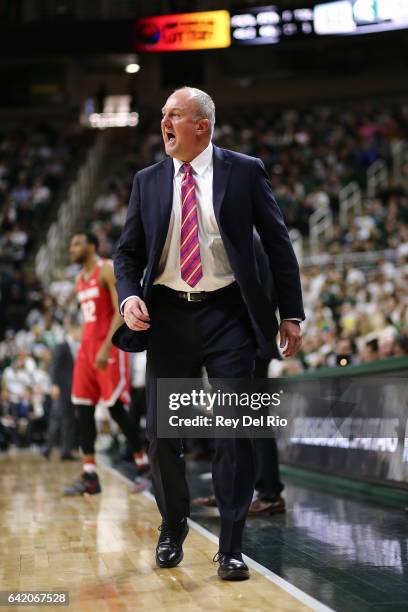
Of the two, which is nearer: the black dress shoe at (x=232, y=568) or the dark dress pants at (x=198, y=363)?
the black dress shoe at (x=232, y=568)

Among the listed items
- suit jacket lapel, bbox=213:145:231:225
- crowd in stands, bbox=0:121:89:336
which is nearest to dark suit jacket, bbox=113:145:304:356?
suit jacket lapel, bbox=213:145:231:225

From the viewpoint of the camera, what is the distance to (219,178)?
4.14 m

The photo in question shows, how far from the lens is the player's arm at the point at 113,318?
7.08 m

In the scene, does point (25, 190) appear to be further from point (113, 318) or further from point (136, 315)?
point (136, 315)

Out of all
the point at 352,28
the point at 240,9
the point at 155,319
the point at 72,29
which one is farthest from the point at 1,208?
the point at 155,319

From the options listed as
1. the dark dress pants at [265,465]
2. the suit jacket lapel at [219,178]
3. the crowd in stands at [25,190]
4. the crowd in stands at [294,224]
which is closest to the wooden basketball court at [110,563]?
the dark dress pants at [265,465]

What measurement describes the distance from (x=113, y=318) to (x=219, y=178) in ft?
11.3

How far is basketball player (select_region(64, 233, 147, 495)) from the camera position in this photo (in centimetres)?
750

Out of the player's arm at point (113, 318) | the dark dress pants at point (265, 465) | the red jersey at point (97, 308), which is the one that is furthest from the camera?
the red jersey at point (97, 308)

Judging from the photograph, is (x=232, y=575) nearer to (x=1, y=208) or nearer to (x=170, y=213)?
(x=170, y=213)

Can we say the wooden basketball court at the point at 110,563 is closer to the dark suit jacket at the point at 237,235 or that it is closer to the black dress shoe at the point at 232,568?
the black dress shoe at the point at 232,568

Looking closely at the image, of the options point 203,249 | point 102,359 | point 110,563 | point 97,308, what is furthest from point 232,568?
point 97,308

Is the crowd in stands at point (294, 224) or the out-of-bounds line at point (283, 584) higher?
the crowd in stands at point (294, 224)

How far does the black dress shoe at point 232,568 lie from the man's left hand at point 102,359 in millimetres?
3261
